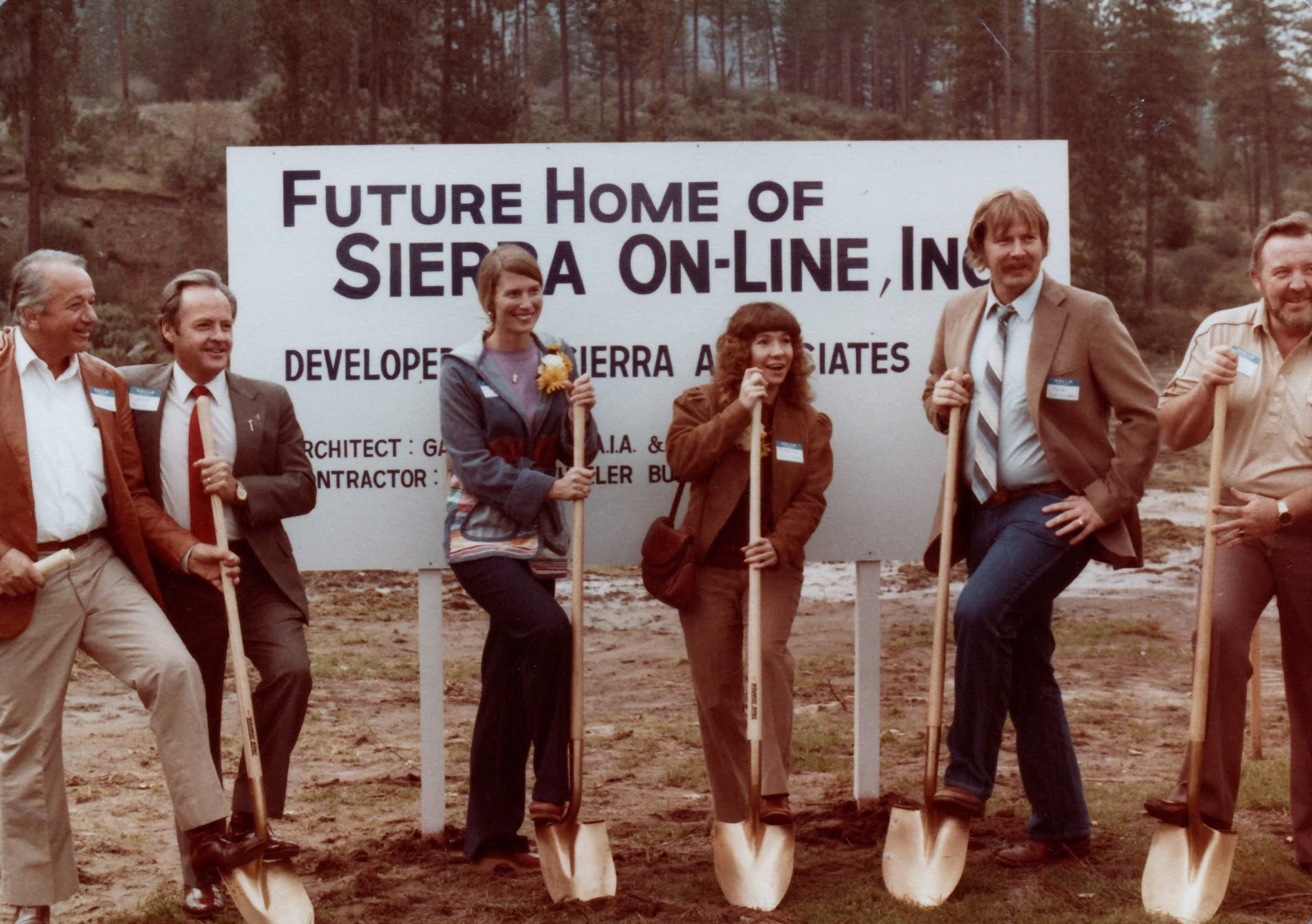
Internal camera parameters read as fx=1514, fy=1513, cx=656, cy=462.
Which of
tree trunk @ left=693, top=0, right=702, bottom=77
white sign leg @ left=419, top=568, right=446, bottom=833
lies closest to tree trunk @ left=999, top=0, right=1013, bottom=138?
tree trunk @ left=693, top=0, right=702, bottom=77

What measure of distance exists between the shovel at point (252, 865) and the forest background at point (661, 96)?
783 cm

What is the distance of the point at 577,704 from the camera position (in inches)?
195

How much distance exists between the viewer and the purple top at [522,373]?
5.11 meters

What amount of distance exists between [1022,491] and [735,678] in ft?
3.76

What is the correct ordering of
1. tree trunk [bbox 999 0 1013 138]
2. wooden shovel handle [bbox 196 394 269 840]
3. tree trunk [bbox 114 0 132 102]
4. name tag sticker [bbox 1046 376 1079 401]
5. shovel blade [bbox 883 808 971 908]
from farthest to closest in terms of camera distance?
tree trunk [bbox 114 0 132 102], tree trunk [bbox 999 0 1013 138], name tag sticker [bbox 1046 376 1079 401], shovel blade [bbox 883 808 971 908], wooden shovel handle [bbox 196 394 269 840]

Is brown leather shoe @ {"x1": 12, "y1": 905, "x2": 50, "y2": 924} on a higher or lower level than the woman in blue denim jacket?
lower

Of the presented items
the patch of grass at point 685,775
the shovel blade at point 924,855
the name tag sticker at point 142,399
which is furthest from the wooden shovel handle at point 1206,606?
the name tag sticker at point 142,399

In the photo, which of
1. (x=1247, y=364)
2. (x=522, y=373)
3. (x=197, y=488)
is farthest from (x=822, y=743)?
(x=197, y=488)

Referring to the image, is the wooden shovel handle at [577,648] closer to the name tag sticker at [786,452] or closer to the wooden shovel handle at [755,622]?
the wooden shovel handle at [755,622]

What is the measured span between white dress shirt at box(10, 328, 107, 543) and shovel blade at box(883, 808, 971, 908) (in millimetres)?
2624

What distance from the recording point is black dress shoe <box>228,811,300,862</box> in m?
4.43

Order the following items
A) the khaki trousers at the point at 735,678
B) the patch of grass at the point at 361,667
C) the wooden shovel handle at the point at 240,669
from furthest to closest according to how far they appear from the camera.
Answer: the patch of grass at the point at 361,667 → the khaki trousers at the point at 735,678 → the wooden shovel handle at the point at 240,669

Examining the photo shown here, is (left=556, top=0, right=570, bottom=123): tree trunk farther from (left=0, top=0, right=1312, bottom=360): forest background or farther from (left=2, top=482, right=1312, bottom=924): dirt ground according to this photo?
(left=2, top=482, right=1312, bottom=924): dirt ground

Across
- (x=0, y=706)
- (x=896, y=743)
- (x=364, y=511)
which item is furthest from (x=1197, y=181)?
(x=0, y=706)
